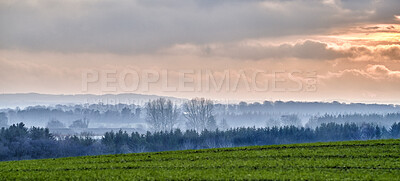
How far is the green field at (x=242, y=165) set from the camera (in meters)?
33.5

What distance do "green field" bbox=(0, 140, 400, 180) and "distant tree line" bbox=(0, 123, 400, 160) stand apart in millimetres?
66380

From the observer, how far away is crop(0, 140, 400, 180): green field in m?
33.5

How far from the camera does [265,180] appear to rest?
1232 inches

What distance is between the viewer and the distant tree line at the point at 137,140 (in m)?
110

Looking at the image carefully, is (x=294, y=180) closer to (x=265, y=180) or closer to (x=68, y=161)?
(x=265, y=180)

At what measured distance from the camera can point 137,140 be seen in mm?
133500

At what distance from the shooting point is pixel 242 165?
3800cm

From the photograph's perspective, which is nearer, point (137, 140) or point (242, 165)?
point (242, 165)

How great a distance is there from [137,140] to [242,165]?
321 ft

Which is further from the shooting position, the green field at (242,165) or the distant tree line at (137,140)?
the distant tree line at (137,140)

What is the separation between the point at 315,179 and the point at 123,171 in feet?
46.9

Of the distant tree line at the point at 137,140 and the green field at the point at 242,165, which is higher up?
the green field at the point at 242,165

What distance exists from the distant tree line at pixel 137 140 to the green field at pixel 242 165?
218ft

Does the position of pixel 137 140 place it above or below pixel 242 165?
below
